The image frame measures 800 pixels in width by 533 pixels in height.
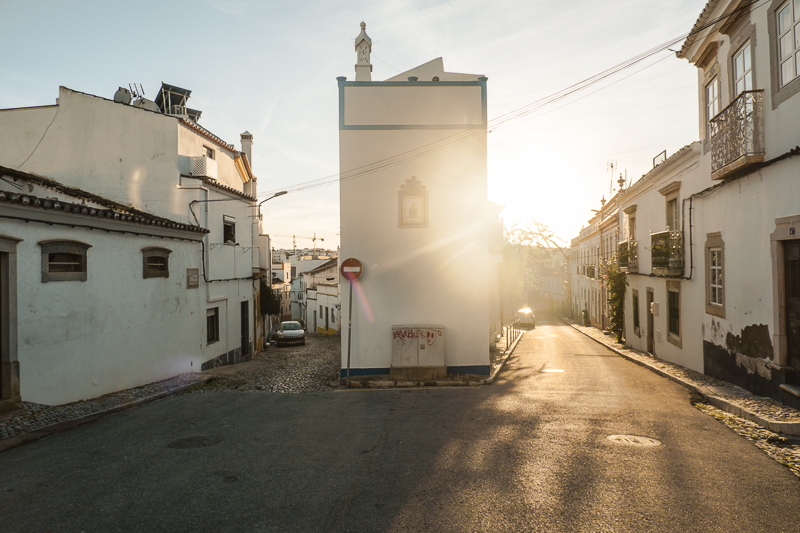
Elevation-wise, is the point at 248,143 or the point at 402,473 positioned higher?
the point at 248,143

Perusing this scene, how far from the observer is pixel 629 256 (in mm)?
21078

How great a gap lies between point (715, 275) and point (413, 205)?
8.19 meters

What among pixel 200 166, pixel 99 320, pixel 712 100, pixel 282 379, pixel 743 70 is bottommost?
pixel 282 379

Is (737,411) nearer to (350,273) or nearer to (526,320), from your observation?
(350,273)

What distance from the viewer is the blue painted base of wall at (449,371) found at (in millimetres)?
12992

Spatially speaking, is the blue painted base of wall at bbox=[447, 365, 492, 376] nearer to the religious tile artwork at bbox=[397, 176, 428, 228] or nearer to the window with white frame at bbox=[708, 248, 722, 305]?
the religious tile artwork at bbox=[397, 176, 428, 228]

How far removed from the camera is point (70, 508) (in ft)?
15.8

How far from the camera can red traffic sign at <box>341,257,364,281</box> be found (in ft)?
42.1

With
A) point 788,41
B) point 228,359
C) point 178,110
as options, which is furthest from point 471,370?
point 178,110

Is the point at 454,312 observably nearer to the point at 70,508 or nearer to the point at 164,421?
the point at 164,421

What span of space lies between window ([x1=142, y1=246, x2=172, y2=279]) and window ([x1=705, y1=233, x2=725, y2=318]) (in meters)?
14.9

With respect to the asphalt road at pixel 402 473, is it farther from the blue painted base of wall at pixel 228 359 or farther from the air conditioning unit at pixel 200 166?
the air conditioning unit at pixel 200 166

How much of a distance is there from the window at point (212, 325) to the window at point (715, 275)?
52.0 ft

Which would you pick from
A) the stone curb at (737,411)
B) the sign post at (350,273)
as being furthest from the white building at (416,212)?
the stone curb at (737,411)
